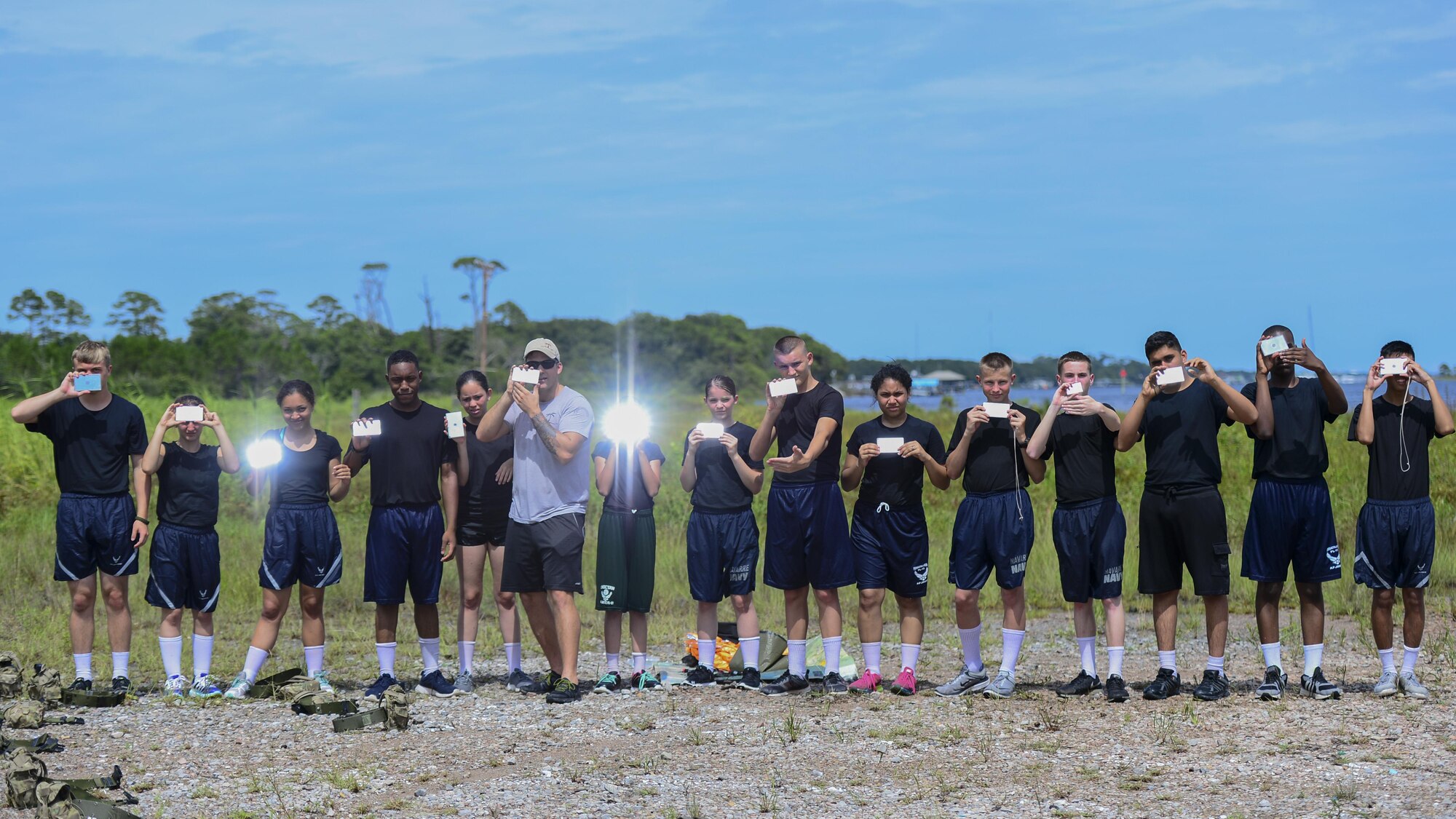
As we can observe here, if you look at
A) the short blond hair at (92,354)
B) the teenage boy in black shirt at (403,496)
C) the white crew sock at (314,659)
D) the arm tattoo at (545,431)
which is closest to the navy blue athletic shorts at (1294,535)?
the arm tattoo at (545,431)

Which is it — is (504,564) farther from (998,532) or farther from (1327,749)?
(1327,749)

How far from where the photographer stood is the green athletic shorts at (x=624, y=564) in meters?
8.20

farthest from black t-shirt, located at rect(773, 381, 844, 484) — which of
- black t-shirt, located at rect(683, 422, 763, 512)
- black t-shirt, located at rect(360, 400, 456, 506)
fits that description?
black t-shirt, located at rect(360, 400, 456, 506)

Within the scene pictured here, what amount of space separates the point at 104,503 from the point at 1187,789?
6.56 metres

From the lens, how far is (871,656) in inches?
312

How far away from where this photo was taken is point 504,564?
7.98 metres

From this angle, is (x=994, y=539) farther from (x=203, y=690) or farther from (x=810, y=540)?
(x=203, y=690)

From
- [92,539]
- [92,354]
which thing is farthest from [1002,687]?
[92,354]

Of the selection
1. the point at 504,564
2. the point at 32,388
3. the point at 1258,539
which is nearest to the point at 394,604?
the point at 504,564

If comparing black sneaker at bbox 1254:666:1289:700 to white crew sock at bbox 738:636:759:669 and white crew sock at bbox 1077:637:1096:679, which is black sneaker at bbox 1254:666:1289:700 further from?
white crew sock at bbox 738:636:759:669

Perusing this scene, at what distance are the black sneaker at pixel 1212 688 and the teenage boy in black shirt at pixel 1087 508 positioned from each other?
A: 16.8 inches

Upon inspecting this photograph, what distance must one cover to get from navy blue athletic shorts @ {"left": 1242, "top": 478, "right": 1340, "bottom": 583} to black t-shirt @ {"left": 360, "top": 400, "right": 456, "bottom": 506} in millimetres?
4951

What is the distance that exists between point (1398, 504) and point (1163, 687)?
68.1 inches

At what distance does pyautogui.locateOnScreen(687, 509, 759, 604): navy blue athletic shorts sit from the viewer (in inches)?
323
